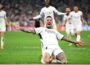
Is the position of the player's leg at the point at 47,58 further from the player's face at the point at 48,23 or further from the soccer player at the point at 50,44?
the player's face at the point at 48,23

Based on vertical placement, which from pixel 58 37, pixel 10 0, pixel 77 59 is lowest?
pixel 77 59

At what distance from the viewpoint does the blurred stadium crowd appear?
47906 mm

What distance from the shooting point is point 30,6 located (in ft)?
163

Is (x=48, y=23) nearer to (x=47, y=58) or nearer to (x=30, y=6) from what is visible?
(x=47, y=58)

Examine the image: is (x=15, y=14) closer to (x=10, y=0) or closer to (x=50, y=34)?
(x=10, y=0)

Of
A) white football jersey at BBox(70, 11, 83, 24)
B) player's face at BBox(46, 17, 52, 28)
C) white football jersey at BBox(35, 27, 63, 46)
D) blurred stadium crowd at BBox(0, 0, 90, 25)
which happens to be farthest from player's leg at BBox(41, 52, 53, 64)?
blurred stadium crowd at BBox(0, 0, 90, 25)

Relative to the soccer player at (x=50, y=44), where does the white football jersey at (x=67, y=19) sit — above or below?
above

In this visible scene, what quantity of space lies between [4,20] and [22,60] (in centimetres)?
511

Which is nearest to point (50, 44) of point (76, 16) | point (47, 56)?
point (47, 56)

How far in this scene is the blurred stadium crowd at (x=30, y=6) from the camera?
47.9m

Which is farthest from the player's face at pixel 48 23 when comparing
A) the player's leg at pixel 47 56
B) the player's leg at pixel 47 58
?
the player's leg at pixel 47 58

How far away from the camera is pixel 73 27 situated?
2314cm

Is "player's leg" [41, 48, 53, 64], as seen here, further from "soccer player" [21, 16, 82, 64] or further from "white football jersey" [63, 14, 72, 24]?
"white football jersey" [63, 14, 72, 24]

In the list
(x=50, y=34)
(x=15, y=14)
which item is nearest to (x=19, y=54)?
(x=50, y=34)
